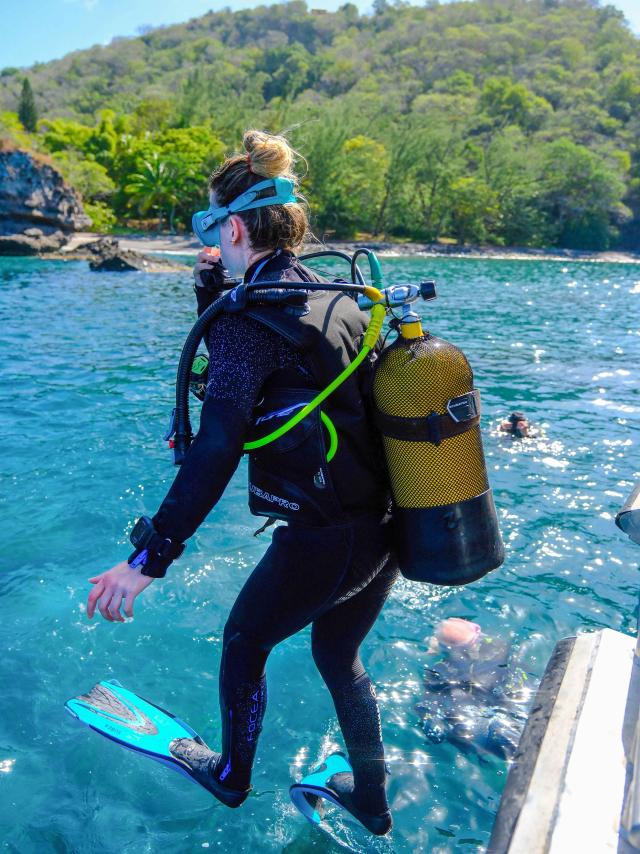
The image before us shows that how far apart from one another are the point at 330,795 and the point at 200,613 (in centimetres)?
215

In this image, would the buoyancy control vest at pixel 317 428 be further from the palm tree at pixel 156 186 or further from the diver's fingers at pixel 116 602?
the palm tree at pixel 156 186

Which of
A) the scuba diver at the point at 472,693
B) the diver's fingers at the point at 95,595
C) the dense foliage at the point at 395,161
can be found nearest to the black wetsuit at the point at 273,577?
the diver's fingers at the point at 95,595

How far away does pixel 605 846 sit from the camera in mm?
1532

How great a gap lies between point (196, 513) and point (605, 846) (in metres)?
1.50

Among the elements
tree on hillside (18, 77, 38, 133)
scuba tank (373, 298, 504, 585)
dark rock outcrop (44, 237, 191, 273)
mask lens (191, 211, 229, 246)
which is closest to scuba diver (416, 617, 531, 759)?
scuba tank (373, 298, 504, 585)

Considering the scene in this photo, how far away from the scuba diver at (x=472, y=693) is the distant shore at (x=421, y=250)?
154ft

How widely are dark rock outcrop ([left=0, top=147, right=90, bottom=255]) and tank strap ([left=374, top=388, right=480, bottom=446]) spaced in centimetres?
4408

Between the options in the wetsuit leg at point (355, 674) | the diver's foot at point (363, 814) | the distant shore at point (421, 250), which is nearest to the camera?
the wetsuit leg at point (355, 674)

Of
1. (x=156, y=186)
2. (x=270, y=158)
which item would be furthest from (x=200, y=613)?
(x=156, y=186)

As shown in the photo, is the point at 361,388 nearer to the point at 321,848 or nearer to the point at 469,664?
the point at 321,848

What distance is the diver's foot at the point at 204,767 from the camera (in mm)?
A: 2730

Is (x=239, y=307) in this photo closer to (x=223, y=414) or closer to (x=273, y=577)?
(x=223, y=414)

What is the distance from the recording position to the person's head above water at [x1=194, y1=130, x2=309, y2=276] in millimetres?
2398

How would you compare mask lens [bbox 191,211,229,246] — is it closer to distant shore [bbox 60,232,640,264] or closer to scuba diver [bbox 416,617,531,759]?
scuba diver [bbox 416,617,531,759]
